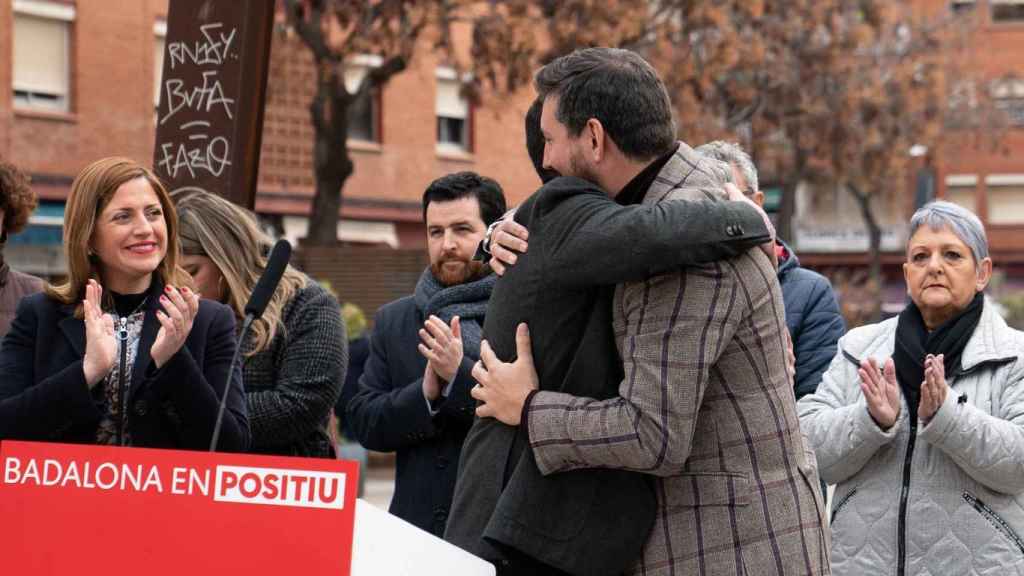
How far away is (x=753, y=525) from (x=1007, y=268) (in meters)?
47.3

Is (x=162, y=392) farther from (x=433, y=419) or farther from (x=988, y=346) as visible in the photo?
(x=988, y=346)

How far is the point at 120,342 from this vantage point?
402cm

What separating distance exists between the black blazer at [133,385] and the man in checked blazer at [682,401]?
946mm

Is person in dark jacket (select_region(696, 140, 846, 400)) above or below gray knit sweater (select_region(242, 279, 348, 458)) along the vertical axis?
above

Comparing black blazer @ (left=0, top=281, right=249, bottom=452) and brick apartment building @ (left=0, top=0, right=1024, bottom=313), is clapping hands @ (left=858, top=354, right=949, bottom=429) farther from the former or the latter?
brick apartment building @ (left=0, top=0, right=1024, bottom=313)

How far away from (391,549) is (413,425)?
6.24 ft

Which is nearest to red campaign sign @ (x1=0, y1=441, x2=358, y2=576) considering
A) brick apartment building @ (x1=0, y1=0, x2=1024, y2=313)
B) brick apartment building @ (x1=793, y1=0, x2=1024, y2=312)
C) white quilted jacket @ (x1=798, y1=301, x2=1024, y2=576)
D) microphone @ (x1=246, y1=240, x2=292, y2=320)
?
microphone @ (x1=246, y1=240, x2=292, y2=320)

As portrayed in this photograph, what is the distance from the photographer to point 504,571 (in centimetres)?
323

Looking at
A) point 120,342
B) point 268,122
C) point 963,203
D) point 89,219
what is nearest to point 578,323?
point 120,342

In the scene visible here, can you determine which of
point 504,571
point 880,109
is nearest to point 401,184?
point 880,109

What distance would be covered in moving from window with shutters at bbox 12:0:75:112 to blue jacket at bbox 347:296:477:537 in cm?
2171

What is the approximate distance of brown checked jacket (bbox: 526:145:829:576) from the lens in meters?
3.08

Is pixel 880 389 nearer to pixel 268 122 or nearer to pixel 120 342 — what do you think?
pixel 120 342

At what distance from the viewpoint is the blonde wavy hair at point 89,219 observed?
4133 mm
